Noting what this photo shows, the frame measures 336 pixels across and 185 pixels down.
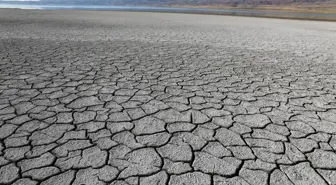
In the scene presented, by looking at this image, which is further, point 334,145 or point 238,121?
point 238,121

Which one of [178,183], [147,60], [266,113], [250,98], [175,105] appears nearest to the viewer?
[178,183]

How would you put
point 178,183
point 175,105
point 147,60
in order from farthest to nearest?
point 147,60
point 175,105
point 178,183

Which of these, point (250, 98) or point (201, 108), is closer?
point (201, 108)

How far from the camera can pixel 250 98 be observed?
2.94 metres

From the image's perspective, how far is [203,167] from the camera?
164 centimetres

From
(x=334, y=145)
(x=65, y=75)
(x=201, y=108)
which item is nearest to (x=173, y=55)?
(x=65, y=75)

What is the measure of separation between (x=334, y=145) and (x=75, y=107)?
2754 mm

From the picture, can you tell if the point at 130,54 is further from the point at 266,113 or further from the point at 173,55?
the point at 266,113

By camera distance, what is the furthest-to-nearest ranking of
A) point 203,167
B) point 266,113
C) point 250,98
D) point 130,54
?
point 130,54, point 250,98, point 266,113, point 203,167

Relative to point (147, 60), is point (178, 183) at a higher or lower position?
lower

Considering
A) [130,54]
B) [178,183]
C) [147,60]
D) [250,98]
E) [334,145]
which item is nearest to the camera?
[178,183]

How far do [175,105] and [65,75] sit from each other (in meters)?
2.16

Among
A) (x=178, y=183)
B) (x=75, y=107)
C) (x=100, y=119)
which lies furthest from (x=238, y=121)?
(x=75, y=107)

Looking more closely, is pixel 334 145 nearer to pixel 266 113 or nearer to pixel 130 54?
pixel 266 113
